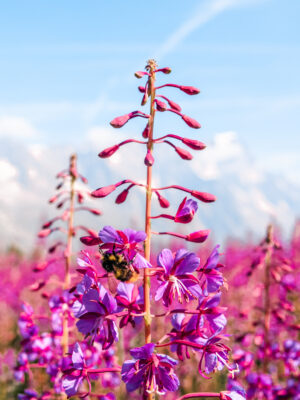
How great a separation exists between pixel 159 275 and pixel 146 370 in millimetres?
543

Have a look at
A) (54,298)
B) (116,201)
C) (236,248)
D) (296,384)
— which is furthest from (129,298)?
(236,248)

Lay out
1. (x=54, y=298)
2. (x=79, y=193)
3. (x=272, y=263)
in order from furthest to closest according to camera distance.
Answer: (x=272, y=263)
(x=79, y=193)
(x=54, y=298)

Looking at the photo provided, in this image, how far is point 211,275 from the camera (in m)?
3.01

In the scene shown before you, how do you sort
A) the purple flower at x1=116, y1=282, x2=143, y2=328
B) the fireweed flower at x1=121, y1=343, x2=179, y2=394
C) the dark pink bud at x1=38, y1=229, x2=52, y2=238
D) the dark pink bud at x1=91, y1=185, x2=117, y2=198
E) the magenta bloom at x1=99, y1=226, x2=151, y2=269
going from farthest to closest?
the dark pink bud at x1=38, y1=229, x2=52, y2=238 < the dark pink bud at x1=91, y1=185, x2=117, y2=198 < the purple flower at x1=116, y1=282, x2=143, y2=328 < the magenta bloom at x1=99, y1=226, x2=151, y2=269 < the fireweed flower at x1=121, y1=343, x2=179, y2=394

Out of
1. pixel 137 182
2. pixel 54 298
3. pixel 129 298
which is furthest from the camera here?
pixel 54 298

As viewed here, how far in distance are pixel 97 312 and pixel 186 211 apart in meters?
0.80

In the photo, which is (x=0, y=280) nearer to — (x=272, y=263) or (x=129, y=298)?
(x=272, y=263)

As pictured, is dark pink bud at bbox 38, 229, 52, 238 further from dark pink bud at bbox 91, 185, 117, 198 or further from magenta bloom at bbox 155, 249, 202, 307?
magenta bloom at bbox 155, 249, 202, 307

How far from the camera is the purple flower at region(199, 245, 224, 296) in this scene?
2.94 meters

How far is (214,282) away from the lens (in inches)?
118

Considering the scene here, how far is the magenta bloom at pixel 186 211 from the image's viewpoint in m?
2.96

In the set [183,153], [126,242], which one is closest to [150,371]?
[126,242]

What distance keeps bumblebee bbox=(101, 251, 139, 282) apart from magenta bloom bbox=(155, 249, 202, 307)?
17 cm

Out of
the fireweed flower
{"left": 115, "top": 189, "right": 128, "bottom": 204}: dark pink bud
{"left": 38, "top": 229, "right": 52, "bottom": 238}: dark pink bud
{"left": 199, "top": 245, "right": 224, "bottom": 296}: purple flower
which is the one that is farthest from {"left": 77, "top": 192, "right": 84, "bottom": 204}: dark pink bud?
the fireweed flower
